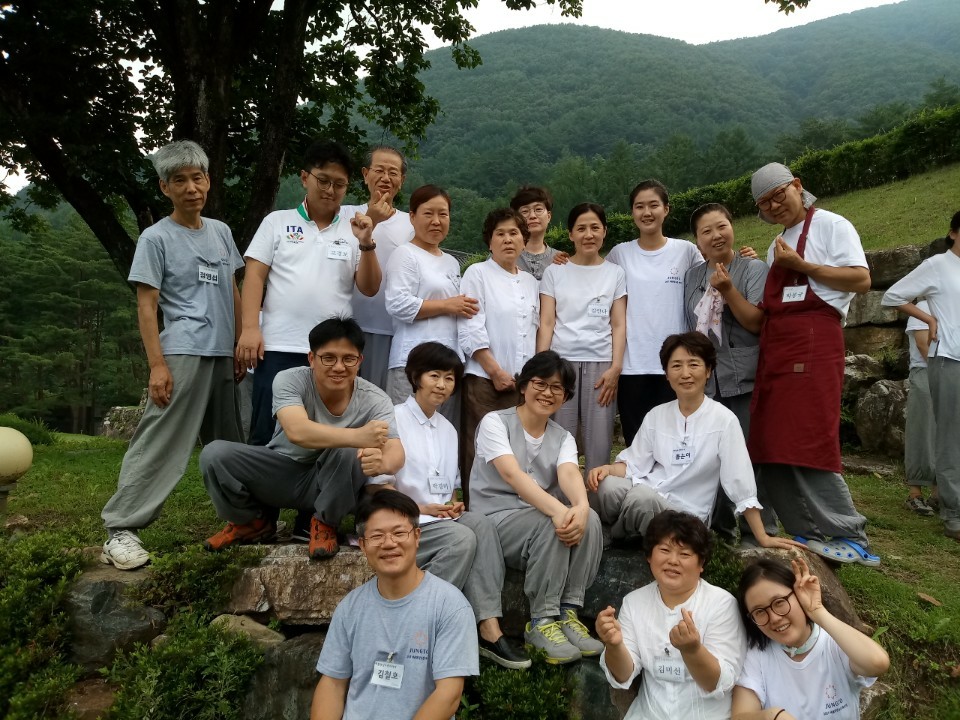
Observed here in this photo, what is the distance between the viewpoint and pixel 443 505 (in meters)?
3.28

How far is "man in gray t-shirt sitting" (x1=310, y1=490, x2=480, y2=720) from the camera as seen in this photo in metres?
2.56

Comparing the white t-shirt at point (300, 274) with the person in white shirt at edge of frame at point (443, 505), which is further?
the white t-shirt at point (300, 274)

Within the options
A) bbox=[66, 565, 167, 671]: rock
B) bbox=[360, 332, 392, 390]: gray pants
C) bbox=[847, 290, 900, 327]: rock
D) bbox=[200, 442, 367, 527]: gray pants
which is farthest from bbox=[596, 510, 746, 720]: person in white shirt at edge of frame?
bbox=[847, 290, 900, 327]: rock

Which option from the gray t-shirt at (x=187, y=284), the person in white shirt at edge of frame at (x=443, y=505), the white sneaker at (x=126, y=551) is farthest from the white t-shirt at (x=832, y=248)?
the white sneaker at (x=126, y=551)

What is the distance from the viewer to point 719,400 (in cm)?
392

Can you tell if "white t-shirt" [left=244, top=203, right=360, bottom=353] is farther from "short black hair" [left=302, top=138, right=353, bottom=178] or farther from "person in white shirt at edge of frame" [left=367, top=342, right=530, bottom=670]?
"person in white shirt at edge of frame" [left=367, top=342, right=530, bottom=670]

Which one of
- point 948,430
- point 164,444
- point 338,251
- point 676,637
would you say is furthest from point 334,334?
point 948,430

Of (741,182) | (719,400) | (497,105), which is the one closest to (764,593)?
(719,400)

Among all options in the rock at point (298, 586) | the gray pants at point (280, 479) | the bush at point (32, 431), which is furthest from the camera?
the bush at point (32, 431)

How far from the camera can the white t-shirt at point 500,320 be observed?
3.89 metres

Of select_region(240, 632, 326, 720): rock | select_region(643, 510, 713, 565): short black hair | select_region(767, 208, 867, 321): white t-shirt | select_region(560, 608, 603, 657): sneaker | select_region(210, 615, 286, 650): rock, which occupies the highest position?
select_region(767, 208, 867, 321): white t-shirt

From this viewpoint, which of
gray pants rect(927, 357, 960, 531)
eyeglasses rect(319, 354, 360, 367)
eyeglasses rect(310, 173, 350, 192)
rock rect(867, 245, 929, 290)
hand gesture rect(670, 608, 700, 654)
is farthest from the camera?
rock rect(867, 245, 929, 290)

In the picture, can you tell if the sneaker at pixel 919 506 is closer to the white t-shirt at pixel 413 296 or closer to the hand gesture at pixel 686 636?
→ the hand gesture at pixel 686 636

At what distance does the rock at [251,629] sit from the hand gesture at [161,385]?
3.78ft
